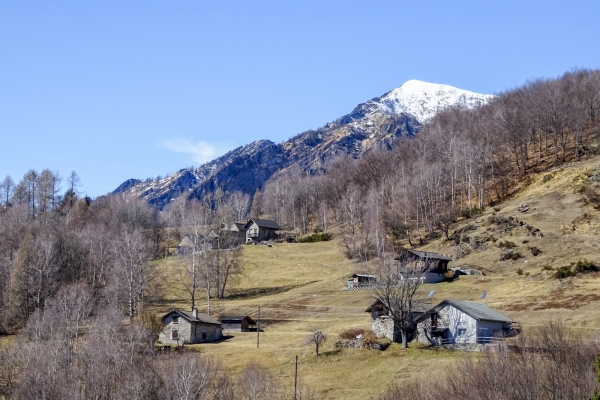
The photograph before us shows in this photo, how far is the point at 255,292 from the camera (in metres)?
110

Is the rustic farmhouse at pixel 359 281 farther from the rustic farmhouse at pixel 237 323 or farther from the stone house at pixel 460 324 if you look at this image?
the stone house at pixel 460 324

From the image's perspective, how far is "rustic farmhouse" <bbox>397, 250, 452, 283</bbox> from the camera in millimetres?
98062

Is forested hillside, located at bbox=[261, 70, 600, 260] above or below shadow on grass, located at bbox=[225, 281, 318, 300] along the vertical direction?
above

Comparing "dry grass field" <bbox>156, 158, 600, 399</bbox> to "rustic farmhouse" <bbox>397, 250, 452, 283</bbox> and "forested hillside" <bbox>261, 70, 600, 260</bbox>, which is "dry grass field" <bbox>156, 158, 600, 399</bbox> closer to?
"rustic farmhouse" <bbox>397, 250, 452, 283</bbox>

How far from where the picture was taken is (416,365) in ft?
198

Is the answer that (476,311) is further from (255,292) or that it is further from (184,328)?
(255,292)

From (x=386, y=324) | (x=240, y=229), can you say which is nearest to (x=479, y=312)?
(x=386, y=324)

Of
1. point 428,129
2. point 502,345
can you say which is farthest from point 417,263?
point 428,129

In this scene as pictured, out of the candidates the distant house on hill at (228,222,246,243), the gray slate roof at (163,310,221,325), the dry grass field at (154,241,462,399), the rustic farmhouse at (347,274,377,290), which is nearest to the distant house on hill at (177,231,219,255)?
the dry grass field at (154,241,462,399)

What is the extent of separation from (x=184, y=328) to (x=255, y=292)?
1121 inches

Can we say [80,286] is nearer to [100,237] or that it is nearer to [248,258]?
[100,237]

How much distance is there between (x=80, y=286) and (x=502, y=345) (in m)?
59.2

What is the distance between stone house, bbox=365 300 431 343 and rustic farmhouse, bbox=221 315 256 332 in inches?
787

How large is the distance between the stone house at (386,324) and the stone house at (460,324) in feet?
5.12
